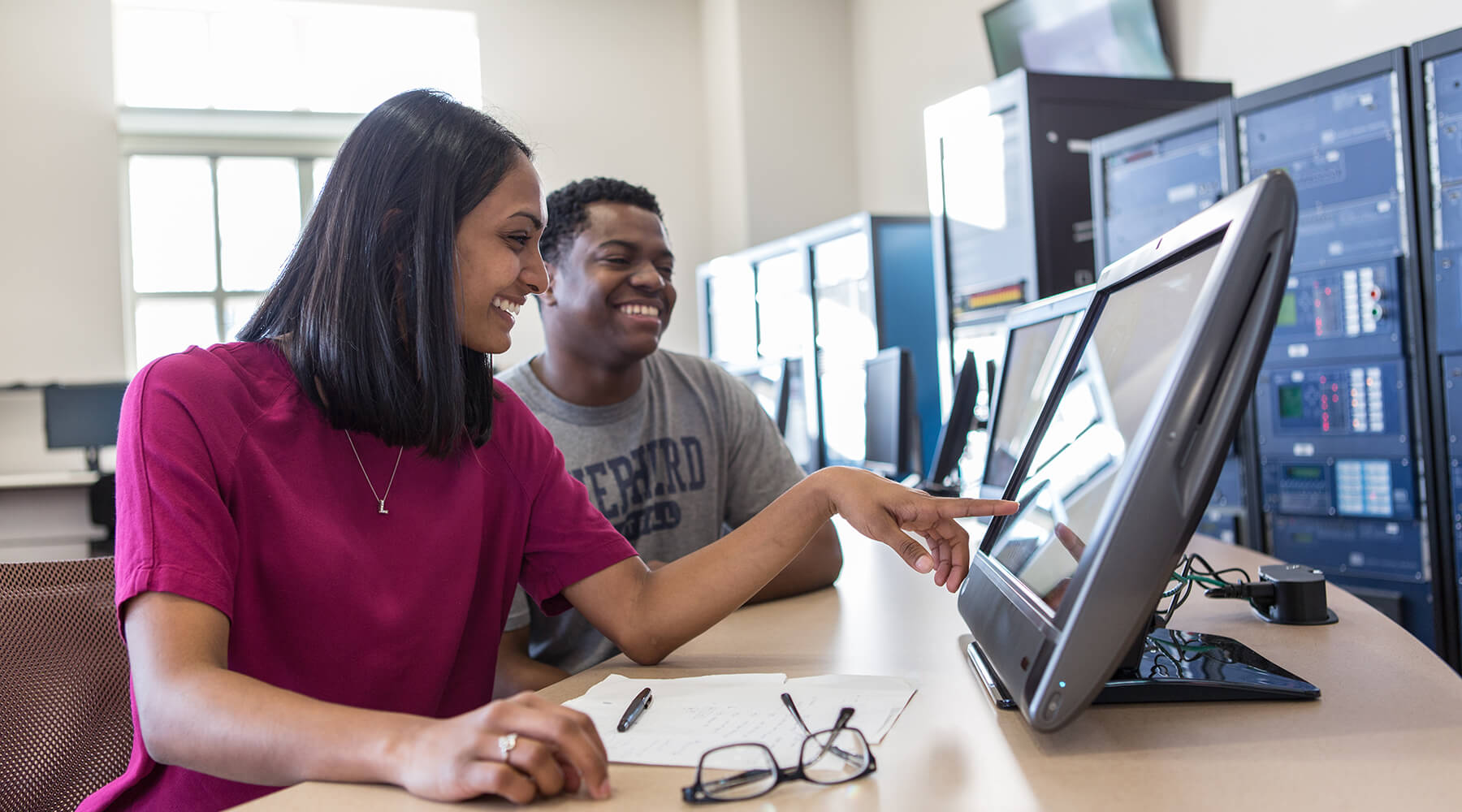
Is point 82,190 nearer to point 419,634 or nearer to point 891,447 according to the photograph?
point 891,447

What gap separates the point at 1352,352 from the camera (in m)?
2.29

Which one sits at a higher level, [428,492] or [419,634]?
[428,492]

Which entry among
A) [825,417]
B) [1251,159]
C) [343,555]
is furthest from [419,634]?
[825,417]

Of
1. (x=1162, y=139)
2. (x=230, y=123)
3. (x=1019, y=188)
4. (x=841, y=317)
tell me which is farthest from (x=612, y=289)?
(x=230, y=123)

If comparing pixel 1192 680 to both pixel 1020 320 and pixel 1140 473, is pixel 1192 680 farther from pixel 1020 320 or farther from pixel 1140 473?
pixel 1020 320

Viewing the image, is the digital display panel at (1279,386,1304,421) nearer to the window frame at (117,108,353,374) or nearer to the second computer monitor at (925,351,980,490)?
the second computer monitor at (925,351,980,490)

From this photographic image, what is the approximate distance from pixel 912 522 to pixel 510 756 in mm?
502

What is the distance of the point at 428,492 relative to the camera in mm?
1027

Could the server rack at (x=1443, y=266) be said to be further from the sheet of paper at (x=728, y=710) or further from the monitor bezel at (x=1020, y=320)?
the sheet of paper at (x=728, y=710)

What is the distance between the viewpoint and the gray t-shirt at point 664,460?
4.95ft

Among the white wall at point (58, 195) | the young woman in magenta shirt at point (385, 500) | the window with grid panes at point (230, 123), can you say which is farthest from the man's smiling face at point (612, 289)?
the white wall at point (58, 195)

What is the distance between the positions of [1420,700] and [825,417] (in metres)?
4.09

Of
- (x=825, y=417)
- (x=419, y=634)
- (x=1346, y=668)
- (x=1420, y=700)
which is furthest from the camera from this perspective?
(x=825, y=417)

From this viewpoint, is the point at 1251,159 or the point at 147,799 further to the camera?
the point at 1251,159
